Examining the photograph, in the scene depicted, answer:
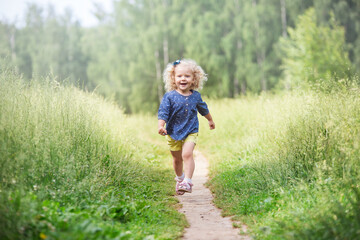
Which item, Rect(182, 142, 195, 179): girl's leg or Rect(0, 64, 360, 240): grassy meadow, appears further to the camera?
Rect(182, 142, 195, 179): girl's leg

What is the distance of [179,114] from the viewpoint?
551cm

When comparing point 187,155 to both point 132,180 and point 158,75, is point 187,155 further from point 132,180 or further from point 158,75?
point 158,75

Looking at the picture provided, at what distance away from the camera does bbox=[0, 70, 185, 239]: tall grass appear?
3049mm

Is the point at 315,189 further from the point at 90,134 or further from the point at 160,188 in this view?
the point at 90,134

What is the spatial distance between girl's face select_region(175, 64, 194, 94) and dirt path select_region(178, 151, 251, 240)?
1681 millimetres

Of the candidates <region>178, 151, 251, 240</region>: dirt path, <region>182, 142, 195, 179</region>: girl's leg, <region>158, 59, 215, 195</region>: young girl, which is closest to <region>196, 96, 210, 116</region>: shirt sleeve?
<region>158, 59, 215, 195</region>: young girl

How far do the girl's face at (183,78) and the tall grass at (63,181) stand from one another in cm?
150

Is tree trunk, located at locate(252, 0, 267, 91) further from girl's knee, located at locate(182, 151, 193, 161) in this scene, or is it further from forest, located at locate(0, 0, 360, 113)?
girl's knee, located at locate(182, 151, 193, 161)

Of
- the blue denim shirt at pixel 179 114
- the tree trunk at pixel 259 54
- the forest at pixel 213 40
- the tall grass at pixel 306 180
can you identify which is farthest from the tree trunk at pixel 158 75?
the blue denim shirt at pixel 179 114

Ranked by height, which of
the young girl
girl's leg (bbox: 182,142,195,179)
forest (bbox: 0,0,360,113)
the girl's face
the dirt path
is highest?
forest (bbox: 0,0,360,113)

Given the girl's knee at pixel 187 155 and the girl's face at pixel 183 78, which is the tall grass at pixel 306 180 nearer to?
the girl's knee at pixel 187 155

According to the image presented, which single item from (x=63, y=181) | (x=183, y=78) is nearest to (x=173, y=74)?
(x=183, y=78)

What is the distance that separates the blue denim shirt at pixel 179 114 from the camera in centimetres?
546

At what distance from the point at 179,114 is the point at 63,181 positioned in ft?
7.03
